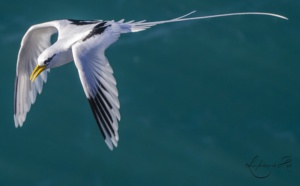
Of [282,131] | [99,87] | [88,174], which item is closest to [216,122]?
[282,131]

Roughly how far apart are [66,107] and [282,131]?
409 cm

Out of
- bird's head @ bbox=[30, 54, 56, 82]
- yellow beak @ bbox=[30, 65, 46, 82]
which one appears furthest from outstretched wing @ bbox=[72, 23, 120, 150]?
yellow beak @ bbox=[30, 65, 46, 82]

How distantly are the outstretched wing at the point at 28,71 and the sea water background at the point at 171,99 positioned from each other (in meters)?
1.11

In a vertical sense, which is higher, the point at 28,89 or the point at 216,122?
the point at 28,89

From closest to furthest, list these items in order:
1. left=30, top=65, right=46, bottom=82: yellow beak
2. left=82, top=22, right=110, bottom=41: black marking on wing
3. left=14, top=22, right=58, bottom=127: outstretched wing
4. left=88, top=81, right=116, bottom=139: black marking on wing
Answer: left=88, top=81, right=116, bottom=139: black marking on wing → left=82, top=22, right=110, bottom=41: black marking on wing → left=30, top=65, right=46, bottom=82: yellow beak → left=14, top=22, right=58, bottom=127: outstretched wing

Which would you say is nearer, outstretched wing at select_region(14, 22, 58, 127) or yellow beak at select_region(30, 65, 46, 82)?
yellow beak at select_region(30, 65, 46, 82)

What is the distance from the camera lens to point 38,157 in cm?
1894

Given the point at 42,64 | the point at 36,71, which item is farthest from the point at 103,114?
the point at 36,71

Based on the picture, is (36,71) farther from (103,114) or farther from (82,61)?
(103,114)

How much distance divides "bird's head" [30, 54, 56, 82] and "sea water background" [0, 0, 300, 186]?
239 cm

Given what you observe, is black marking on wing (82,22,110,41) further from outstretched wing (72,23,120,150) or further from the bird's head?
the bird's head

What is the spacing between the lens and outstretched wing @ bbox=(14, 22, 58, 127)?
18.3m

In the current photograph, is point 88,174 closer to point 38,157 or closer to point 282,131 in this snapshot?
point 38,157

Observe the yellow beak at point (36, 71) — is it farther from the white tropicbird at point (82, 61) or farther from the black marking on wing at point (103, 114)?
the black marking on wing at point (103, 114)
